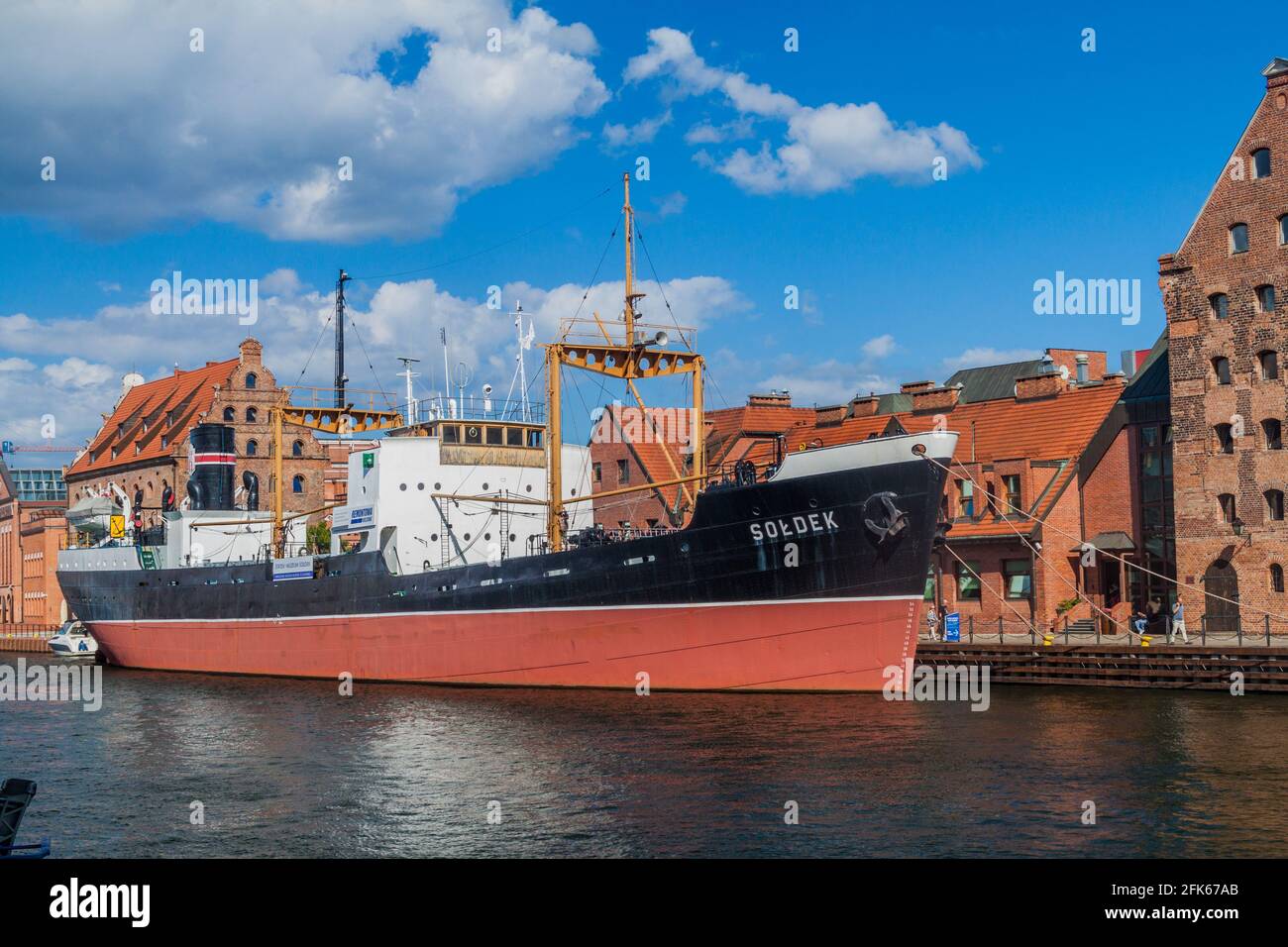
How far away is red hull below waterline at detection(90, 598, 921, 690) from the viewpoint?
1299 inches

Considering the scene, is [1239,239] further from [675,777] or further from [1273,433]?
[675,777]

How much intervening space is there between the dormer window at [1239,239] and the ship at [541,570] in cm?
1520

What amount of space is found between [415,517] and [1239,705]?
2577 cm

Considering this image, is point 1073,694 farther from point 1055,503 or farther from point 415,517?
point 415,517

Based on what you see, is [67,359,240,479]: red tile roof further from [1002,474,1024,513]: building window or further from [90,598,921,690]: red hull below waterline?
[1002,474,1024,513]: building window

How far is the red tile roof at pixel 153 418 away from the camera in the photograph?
3100 inches

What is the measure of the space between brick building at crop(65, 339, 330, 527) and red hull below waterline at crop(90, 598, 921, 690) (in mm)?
33825

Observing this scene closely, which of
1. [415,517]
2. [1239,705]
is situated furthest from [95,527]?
[1239,705]

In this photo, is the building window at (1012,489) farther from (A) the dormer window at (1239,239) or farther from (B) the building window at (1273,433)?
(A) the dormer window at (1239,239)

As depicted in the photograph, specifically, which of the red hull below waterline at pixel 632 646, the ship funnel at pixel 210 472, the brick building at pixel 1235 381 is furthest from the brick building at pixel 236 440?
the brick building at pixel 1235 381

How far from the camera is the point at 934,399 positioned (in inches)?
2151

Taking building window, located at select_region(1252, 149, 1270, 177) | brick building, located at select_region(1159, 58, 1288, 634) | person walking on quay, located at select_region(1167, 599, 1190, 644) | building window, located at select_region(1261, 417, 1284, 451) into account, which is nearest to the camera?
person walking on quay, located at select_region(1167, 599, 1190, 644)

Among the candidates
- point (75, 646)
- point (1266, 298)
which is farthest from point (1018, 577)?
point (75, 646)

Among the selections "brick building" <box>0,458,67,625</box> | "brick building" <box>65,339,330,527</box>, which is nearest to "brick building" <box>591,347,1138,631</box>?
"brick building" <box>65,339,330,527</box>
